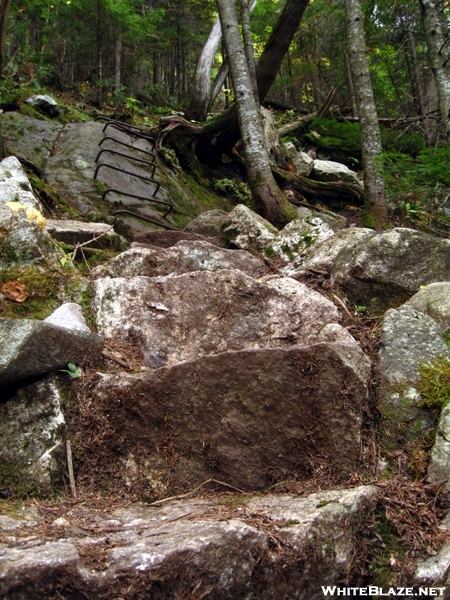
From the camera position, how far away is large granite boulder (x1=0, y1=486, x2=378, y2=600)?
5.74ft

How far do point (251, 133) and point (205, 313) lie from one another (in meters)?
5.09

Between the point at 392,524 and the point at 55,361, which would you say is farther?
the point at 55,361

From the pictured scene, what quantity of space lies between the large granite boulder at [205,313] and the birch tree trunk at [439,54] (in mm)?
4575

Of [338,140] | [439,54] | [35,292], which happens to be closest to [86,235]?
[35,292]

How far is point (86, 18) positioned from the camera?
14.0 metres

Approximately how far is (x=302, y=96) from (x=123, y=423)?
21.0 metres

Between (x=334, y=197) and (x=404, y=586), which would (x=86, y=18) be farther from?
(x=404, y=586)

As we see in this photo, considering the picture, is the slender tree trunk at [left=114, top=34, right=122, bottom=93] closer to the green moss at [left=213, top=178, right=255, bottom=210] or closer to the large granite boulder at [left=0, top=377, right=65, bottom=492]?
the green moss at [left=213, top=178, right=255, bottom=210]

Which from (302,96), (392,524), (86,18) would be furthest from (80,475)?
(302,96)

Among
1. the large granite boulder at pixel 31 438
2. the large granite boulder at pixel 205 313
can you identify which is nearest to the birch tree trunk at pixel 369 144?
the large granite boulder at pixel 205 313

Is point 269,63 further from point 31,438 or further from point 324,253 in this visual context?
point 31,438

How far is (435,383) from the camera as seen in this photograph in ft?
10.0

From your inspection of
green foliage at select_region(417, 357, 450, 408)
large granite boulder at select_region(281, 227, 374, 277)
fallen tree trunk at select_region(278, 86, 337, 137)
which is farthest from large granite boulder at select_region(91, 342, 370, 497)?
fallen tree trunk at select_region(278, 86, 337, 137)

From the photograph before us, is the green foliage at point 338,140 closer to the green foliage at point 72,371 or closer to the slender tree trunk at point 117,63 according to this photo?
the slender tree trunk at point 117,63
